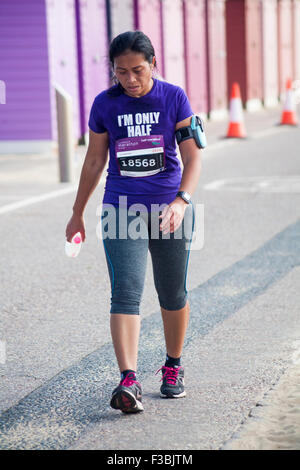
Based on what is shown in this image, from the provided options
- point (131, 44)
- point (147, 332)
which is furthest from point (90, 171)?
point (147, 332)

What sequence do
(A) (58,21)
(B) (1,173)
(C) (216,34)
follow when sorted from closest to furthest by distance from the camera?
(B) (1,173)
(A) (58,21)
(C) (216,34)

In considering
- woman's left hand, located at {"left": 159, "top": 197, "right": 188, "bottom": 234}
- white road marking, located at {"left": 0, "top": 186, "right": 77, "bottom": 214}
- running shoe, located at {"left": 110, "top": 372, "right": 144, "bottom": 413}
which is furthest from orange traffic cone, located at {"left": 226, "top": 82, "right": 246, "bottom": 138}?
running shoe, located at {"left": 110, "top": 372, "right": 144, "bottom": 413}

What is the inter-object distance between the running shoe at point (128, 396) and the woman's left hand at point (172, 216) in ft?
2.14

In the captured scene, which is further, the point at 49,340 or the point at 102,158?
the point at 49,340

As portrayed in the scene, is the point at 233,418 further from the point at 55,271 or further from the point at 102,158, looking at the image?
the point at 55,271

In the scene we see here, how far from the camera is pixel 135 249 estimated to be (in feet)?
13.3

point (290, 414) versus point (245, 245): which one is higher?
point (290, 414)

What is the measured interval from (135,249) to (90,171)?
0.43 metres

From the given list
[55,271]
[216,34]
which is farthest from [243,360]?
[216,34]

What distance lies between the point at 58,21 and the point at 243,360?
1290cm

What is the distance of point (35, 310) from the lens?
19.4 ft

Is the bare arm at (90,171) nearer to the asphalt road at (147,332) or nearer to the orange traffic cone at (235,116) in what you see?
the asphalt road at (147,332)

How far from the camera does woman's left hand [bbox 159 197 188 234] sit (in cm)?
389

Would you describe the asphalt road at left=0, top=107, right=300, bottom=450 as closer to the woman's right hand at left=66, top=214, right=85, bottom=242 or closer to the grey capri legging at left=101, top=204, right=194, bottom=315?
the grey capri legging at left=101, top=204, right=194, bottom=315
